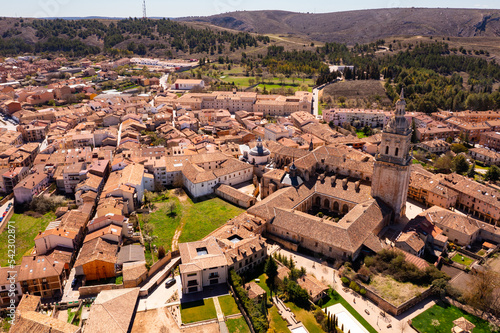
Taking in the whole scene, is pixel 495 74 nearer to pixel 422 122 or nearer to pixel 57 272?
pixel 422 122

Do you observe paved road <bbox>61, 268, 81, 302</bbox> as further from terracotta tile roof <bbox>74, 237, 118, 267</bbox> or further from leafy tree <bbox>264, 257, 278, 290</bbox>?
leafy tree <bbox>264, 257, 278, 290</bbox>

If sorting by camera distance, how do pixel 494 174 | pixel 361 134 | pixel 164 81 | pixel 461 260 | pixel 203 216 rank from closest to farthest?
pixel 461 260 → pixel 203 216 → pixel 494 174 → pixel 361 134 → pixel 164 81

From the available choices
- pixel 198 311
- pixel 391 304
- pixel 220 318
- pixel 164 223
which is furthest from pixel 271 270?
pixel 164 223

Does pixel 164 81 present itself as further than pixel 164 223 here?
Yes

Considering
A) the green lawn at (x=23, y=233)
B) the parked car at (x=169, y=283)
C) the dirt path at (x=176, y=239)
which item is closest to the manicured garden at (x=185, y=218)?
the dirt path at (x=176, y=239)

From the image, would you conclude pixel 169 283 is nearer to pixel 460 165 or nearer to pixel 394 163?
pixel 394 163

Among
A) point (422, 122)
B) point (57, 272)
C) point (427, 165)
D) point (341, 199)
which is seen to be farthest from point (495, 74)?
point (57, 272)

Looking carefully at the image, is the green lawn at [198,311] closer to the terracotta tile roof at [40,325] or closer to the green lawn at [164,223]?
the terracotta tile roof at [40,325]
